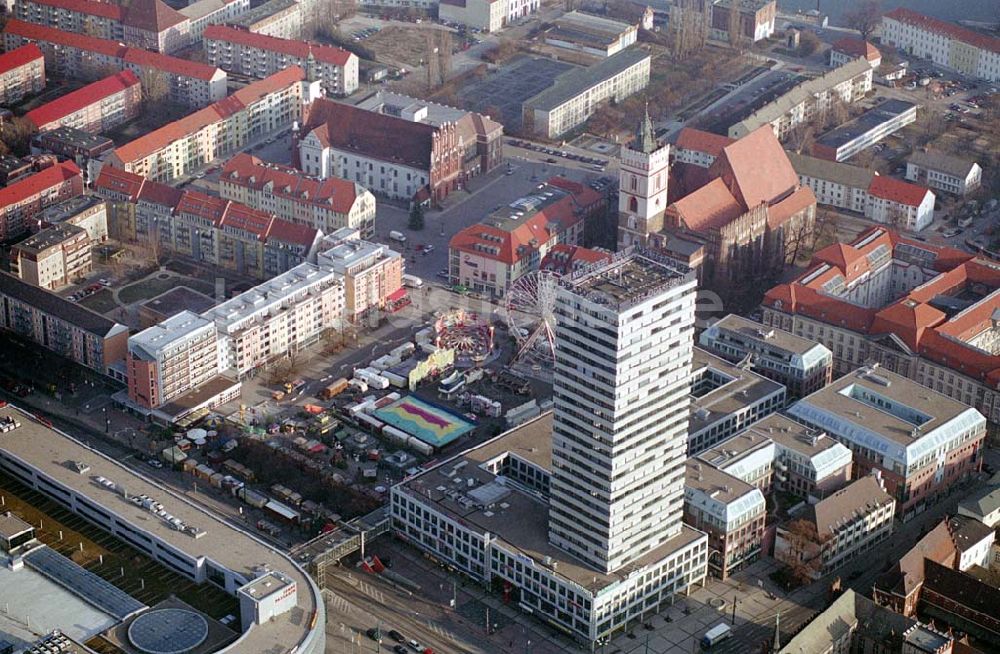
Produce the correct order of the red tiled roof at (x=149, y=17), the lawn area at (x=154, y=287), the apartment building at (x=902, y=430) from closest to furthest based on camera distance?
the apartment building at (x=902, y=430), the lawn area at (x=154, y=287), the red tiled roof at (x=149, y=17)

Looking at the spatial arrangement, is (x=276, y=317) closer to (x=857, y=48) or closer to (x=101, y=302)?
(x=101, y=302)

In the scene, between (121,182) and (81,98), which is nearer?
(121,182)

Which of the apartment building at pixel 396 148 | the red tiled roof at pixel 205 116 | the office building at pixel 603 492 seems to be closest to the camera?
the office building at pixel 603 492

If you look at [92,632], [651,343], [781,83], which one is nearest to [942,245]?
[781,83]

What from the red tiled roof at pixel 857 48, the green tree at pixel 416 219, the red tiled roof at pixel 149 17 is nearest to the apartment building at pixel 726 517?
the green tree at pixel 416 219

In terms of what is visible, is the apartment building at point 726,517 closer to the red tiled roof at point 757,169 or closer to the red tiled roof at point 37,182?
the red tiled roof at point 757,169

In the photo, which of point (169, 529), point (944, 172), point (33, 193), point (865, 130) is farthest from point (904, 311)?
point (33, 193)

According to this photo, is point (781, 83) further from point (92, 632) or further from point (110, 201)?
point (92, 632)
